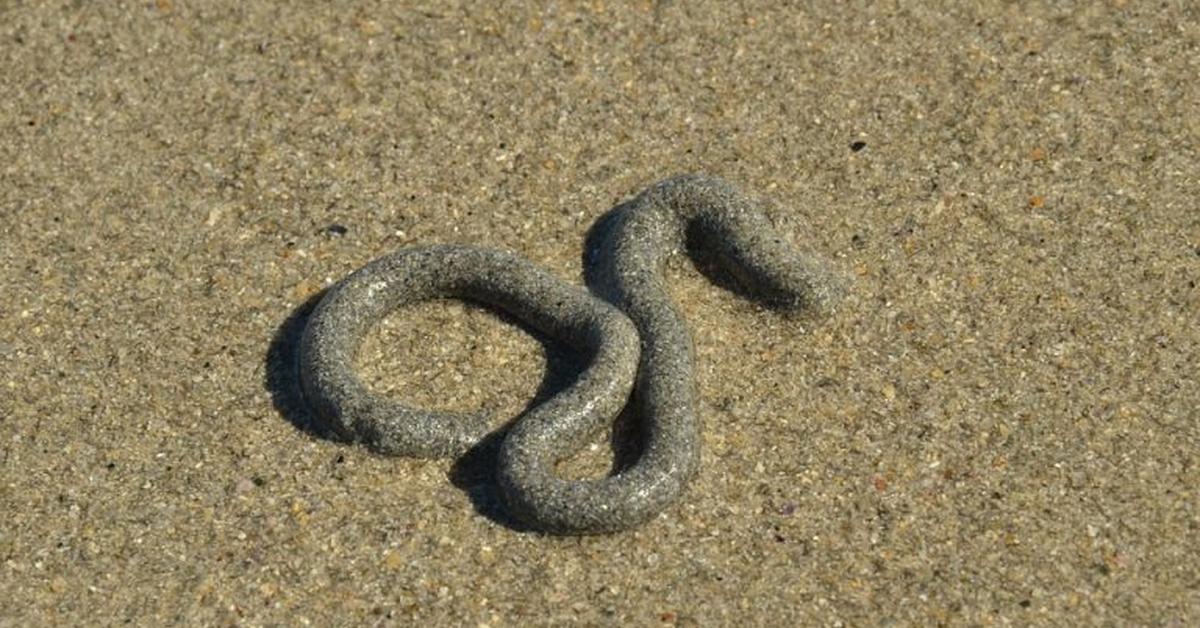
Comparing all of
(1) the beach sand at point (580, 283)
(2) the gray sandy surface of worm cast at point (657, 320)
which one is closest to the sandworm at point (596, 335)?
(2) the gray sandy surface of worm cast at point (657, 320)

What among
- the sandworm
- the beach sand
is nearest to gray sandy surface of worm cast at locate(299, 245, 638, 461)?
the sandworm

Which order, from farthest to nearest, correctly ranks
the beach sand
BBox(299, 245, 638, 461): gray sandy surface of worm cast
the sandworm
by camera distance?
1. BBox(299, 245, 638, 461): gray sandy surface of worm cast
2. the sandworm
3. the beach sand

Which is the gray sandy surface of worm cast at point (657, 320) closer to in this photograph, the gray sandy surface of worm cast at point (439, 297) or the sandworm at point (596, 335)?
the sandworm at point (596, 335)

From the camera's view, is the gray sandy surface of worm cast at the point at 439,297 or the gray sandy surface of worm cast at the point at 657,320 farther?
the gray sandy surface of worm cast at the point at 439,297

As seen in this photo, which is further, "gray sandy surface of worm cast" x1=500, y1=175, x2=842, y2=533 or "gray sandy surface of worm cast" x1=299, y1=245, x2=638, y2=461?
"gray sandy surface of worm cast" x1=299, y1=245, x2=638, y2=461

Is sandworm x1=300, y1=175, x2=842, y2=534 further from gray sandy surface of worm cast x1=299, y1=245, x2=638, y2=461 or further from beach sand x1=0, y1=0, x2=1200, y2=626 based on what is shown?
beach sand x1=0, y1=0, x2=1200, y2=626

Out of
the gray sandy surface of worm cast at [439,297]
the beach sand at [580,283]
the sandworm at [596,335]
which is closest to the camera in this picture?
the beach sand at [580,283]

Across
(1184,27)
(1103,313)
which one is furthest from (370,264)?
(1184,27)

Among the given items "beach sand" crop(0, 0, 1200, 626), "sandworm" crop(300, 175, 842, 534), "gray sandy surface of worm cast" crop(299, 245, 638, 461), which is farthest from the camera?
"gray sandy surface of worm cast" crop(299, 245, 638, 461)
